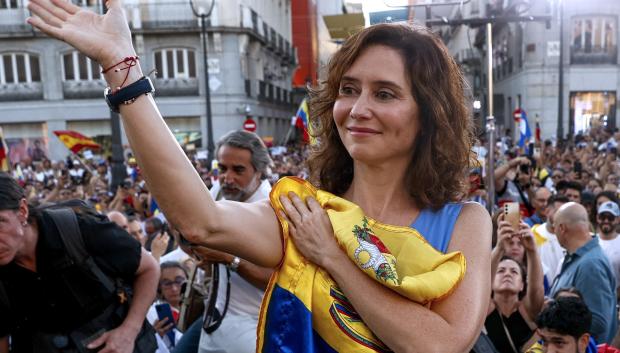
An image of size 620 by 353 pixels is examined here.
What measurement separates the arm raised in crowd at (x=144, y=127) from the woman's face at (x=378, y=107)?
0.43 metres

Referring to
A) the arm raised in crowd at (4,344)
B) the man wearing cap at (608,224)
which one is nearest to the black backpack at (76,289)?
the arm raised in crowd at (4,344)

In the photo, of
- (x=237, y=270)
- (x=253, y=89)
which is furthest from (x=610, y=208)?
(x=253, y=89)

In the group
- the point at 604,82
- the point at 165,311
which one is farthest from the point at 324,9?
the point at 165,311

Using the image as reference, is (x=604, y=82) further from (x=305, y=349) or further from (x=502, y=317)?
(x=305, y=349)

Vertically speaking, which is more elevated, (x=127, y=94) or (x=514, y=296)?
(x=127, y=94)

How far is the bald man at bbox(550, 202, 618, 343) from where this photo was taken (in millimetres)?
3867

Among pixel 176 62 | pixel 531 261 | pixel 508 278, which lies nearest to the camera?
pixel 531 261

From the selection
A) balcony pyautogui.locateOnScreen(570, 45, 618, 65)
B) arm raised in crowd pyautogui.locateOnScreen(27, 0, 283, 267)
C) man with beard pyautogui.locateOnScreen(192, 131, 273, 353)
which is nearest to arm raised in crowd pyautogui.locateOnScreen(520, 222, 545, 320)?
man with beard pyautogui.locateOnScreen(192, 131, 273, 353)

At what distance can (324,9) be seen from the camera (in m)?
56.8

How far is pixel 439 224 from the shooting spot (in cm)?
157

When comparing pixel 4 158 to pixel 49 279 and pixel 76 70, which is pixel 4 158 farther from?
pixel 76 70

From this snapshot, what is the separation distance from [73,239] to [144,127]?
1.33 meters

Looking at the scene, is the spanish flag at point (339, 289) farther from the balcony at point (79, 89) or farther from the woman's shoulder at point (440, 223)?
the balcony at point (79, 89)

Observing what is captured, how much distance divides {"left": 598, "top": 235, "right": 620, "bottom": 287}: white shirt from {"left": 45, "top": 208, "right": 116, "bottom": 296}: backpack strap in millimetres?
4408
